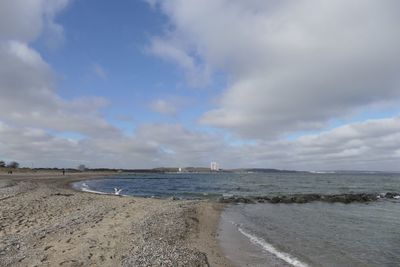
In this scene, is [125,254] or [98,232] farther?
[98,232]

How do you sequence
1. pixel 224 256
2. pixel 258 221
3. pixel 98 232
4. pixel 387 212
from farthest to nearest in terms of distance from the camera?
pixel 387 212 < pixel 258 221 < pixel 98 232 < pixel 224 256

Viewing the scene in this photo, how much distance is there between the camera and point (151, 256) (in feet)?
39.2

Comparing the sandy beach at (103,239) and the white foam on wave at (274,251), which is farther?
the white foam on wave at (274,251)

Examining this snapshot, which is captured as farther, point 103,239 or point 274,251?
point 274,251

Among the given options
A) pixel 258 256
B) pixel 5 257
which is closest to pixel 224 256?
pixel 258 256

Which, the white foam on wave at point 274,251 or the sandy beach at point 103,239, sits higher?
the sandy beach at point 103,239

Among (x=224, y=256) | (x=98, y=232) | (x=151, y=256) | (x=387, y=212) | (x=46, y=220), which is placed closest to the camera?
(x=151, y=256)

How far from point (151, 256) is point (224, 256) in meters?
3.38

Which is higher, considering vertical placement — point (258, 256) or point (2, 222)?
point (2, 222)

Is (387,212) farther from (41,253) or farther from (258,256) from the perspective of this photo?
(41,253)

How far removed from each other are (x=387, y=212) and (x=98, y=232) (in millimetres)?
25808

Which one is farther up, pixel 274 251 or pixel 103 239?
pixel 103 239

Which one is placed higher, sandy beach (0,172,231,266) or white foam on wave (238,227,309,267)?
sandy beach (0,172,231,266)

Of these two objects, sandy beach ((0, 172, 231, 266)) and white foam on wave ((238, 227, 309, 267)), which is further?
white foam on wave ((238, 227, 309, 267))
